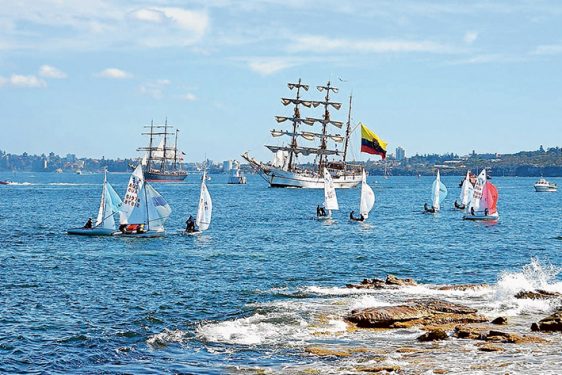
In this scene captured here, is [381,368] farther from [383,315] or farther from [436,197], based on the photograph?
[436,197]

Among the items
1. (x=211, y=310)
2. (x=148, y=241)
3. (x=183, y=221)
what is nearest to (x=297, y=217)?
(x=183, y=221)

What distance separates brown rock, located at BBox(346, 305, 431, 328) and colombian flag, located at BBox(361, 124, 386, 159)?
143 m

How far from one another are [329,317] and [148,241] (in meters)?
35.3

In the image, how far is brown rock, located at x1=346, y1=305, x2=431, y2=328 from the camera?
3462 centimetres

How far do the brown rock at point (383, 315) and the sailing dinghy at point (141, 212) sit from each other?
37613 millimetres

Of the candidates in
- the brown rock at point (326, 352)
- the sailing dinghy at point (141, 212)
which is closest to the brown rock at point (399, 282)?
the brown rock at point (326, 352)

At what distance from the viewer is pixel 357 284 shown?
4644 centimetres

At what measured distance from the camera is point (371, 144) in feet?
586

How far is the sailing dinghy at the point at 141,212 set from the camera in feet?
231

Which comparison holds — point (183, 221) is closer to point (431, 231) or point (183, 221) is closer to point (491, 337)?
point (431, 231)

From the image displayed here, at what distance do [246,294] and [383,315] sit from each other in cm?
1120

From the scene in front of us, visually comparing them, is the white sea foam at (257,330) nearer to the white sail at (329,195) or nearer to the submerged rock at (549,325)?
the submerged rock at (549,325)

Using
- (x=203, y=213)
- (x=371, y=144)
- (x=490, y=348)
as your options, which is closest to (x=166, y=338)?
(x=490, y=348)

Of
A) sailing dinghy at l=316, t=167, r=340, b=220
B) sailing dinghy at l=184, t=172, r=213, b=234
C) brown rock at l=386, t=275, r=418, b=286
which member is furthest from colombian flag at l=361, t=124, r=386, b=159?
brown rock at l=386, t=275, r=418, b=286
